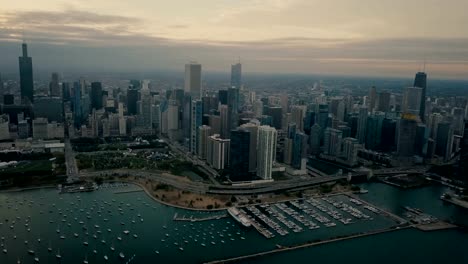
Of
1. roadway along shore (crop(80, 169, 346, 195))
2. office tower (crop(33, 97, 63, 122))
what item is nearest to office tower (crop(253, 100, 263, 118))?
roadway along shore (crop(80, 169, 346, 195))

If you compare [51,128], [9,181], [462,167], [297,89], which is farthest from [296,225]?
[297,89]

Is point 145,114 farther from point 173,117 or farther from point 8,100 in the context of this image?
point 8,100

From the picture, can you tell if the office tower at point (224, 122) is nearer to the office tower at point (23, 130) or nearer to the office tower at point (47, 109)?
the office tower at point (47, 109)

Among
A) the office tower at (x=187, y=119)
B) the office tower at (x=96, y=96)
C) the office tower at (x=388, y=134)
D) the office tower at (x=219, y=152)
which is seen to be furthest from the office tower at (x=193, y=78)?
the office tower at (x=388, y=134)

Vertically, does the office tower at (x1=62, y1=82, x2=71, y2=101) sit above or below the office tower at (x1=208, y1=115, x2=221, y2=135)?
above

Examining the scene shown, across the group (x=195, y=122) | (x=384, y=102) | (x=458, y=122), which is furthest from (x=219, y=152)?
(x=384, y=102)

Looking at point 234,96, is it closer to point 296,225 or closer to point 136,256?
point 296,225

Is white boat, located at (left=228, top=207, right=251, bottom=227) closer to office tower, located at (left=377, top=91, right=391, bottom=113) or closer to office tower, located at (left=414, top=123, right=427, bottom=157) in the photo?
office tower, located at (left=414, top=123, right=427, bottom=157)

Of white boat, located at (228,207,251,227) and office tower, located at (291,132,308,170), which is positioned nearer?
white boat, located at (228,207,251,227)
